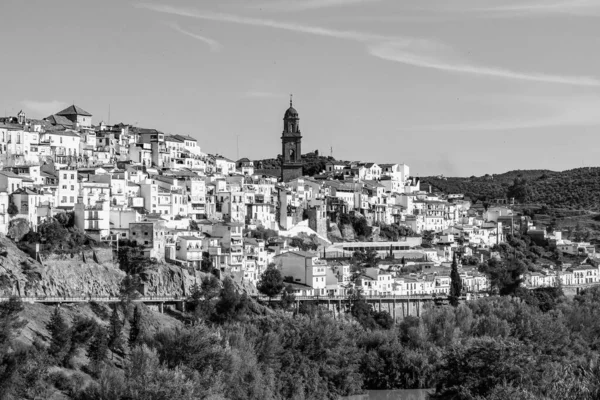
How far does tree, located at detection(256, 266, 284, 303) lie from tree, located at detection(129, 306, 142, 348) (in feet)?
26.4

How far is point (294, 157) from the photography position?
69562 millimetres

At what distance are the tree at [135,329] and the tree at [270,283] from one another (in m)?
8.05

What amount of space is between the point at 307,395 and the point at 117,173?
60.7 ft

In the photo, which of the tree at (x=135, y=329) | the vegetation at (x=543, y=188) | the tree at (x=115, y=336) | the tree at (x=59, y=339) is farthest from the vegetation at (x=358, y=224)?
the vegetation at (x=543, y=188)

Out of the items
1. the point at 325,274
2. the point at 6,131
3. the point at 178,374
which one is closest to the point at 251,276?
the point at 325,274

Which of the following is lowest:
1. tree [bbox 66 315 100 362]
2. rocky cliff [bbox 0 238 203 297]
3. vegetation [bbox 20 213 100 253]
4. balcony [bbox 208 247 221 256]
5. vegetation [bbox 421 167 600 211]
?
tree [bbox 66 315 100 362]

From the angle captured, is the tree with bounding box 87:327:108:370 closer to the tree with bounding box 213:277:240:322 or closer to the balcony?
the tree with bounding box 213:277:240:322

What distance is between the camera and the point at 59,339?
114 feet

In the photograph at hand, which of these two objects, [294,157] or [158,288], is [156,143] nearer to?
[294,157]

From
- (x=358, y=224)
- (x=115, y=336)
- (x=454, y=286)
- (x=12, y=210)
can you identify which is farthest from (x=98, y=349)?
(x=358, y=224)

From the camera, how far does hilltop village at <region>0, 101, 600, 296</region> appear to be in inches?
1809

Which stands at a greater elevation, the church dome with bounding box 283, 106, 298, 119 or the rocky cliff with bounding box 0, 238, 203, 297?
the church dome with bounding box 283, 106, 298, 119

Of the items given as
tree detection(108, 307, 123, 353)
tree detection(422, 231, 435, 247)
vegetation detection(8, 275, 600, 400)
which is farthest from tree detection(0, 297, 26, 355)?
tree detection(422, 231, 435, 247)

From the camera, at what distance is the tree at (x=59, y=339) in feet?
112
